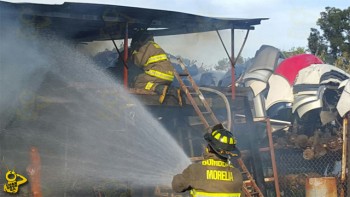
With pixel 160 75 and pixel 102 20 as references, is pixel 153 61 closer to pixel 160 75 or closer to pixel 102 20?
pixel 160 75

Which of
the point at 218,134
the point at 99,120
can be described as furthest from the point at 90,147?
the point at 218,134

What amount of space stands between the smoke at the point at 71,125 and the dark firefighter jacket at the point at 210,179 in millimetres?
2359

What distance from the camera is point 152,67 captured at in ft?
29.1

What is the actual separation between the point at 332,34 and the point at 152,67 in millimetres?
27119

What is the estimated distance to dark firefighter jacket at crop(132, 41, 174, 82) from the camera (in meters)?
8.85

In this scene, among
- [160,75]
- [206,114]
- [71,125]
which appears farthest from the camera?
[206,114]

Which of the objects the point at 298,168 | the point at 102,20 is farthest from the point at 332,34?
the point at 102,20

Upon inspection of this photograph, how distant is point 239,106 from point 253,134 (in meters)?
0.58

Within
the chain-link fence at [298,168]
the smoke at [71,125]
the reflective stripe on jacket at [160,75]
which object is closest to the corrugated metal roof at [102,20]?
the smoke at [71,125]

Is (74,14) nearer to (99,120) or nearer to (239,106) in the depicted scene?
(99,120)

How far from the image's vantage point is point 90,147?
318 inches

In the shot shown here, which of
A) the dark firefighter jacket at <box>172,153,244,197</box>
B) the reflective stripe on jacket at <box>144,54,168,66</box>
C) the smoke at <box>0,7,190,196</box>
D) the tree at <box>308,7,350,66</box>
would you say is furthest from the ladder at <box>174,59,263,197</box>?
the tree at <box>308,7,350,66</box>

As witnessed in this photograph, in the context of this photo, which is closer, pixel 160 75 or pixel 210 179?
pixel 210 179

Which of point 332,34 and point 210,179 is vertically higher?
point 332,34
